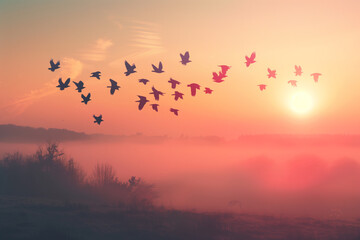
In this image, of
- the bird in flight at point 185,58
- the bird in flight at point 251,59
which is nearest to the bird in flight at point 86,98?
the bird in flight at point 185,58

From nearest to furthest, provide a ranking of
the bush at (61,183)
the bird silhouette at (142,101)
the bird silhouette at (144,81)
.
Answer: the bird silhouette at (142,101), the bird silhouette at (144,81), the bush at (61,183)

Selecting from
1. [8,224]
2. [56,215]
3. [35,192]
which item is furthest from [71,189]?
[8,224]

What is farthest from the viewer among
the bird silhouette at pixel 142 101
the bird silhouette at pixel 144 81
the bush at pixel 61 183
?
the bush at pixel 61 183

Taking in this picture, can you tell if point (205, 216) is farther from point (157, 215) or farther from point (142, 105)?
point (142, 105)

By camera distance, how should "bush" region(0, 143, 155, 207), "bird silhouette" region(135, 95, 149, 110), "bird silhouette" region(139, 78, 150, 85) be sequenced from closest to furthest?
"bird silhouette" region(135, 95, 149, 110), "bird silhouette" region(139, 78, 150, 85), "bush" region(0, 143, 155, 207)

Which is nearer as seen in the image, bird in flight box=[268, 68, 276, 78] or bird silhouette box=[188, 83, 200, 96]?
bird silhouette box=[188, 83, 200, 96]

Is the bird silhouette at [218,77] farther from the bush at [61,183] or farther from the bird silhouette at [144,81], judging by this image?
the bush at [61,183]

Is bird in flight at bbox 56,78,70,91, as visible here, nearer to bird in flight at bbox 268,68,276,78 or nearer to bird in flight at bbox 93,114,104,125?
bird in flight at bbox 93,114,104,125

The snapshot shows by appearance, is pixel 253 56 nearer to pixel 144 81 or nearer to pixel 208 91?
pixel 208 91

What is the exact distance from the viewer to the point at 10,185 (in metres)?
22.8

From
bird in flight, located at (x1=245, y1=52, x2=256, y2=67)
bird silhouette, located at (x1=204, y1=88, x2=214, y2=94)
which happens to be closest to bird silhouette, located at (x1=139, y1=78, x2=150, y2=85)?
bird silhouette, located at (x1=204, y1=88, x2=214, y2=94)

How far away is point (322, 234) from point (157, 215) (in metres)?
5.79

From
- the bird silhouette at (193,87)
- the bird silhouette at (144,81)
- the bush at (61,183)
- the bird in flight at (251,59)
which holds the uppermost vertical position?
the bird in flight at (251,59)

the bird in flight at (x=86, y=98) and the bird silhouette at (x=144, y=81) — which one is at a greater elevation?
the bird silhouette at (x=144, y=81)
